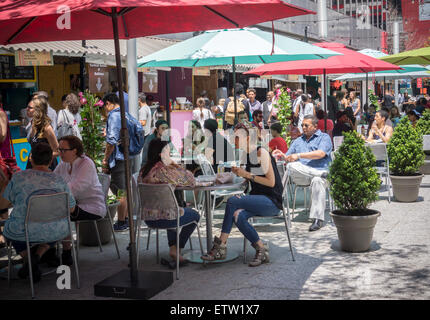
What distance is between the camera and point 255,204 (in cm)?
590


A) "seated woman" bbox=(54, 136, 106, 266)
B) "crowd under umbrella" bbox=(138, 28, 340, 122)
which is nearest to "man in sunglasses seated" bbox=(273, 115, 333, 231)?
"crowd under umbrella" bbox=(138, 28, 340, 122)

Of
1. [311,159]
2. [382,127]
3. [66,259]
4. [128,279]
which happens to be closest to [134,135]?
[66,259]

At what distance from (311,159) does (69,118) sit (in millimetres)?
4780

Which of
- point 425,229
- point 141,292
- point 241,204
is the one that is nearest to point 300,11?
point 241,204

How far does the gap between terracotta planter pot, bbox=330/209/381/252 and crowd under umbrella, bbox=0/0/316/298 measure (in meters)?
2.06

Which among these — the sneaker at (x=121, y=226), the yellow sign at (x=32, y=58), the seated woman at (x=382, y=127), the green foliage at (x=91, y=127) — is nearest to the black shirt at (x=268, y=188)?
the sneaker at (x=121, y=226)

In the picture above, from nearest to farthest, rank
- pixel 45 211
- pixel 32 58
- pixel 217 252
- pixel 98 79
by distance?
pixel 45 211 < pixel 217 252 < pixel 32 58 < pixel 98 79

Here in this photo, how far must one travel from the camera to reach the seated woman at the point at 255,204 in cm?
586

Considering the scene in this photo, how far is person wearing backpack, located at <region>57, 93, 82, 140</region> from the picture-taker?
1006 cm

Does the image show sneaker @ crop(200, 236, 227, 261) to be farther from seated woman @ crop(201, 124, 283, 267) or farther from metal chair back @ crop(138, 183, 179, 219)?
metal chair back @ crop(138, 183, 179, 219)

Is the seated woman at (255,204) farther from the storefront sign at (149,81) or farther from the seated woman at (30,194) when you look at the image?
the storefront sign at (149,81)

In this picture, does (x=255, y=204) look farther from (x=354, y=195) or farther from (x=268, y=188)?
(x=354, y=195)
